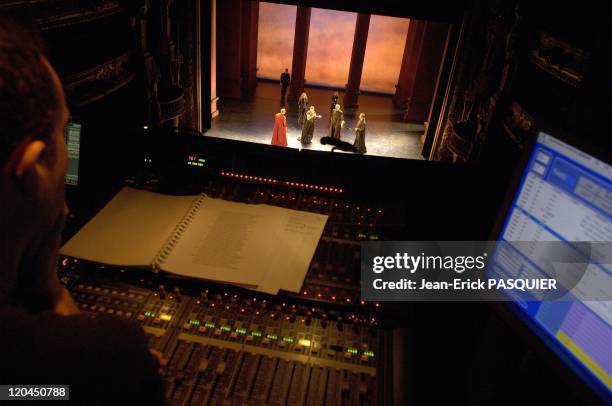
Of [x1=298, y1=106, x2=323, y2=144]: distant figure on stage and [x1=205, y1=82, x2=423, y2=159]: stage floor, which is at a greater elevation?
[x1=298, y1=106, x2=323, y2=144]: distant figure on stage

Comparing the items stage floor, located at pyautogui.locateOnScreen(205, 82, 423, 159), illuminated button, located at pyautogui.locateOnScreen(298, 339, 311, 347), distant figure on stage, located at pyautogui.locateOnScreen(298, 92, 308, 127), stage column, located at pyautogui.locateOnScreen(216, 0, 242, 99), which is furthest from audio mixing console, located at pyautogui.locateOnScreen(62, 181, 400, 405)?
stage column, located at pyautogui.locateOnScreen(216, 0, 242, 99)

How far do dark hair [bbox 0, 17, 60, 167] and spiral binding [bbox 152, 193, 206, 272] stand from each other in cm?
64

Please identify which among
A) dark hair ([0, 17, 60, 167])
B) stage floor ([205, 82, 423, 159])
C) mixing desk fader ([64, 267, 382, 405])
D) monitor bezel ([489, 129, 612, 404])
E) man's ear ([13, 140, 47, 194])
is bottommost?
stage floor ([205, 82, 423, 159])

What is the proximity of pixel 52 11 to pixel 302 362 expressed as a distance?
2799mm

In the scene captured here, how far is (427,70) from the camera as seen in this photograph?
28.1ft

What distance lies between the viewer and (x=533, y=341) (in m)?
1.03

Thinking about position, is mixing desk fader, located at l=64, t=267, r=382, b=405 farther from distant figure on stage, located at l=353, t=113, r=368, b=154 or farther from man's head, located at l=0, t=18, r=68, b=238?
distant figure on stage, located at l=353, t=113, r=368, b=154

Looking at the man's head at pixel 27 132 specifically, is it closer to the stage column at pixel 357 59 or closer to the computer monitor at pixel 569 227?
the computer monitor at pixel 569 227

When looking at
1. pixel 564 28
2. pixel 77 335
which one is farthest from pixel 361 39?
pixel 77 335

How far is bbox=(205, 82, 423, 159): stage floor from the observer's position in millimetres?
7324

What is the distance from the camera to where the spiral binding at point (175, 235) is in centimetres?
117

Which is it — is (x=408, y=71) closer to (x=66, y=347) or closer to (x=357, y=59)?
(x=357, y=59)

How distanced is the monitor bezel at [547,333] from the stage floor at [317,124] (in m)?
5.20

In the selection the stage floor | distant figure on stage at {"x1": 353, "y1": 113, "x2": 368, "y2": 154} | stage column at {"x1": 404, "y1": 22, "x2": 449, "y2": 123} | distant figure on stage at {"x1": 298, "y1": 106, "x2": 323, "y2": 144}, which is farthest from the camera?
stage column at {"x1": 404, "y1": 22, "x2": 449, "y2": 123}
